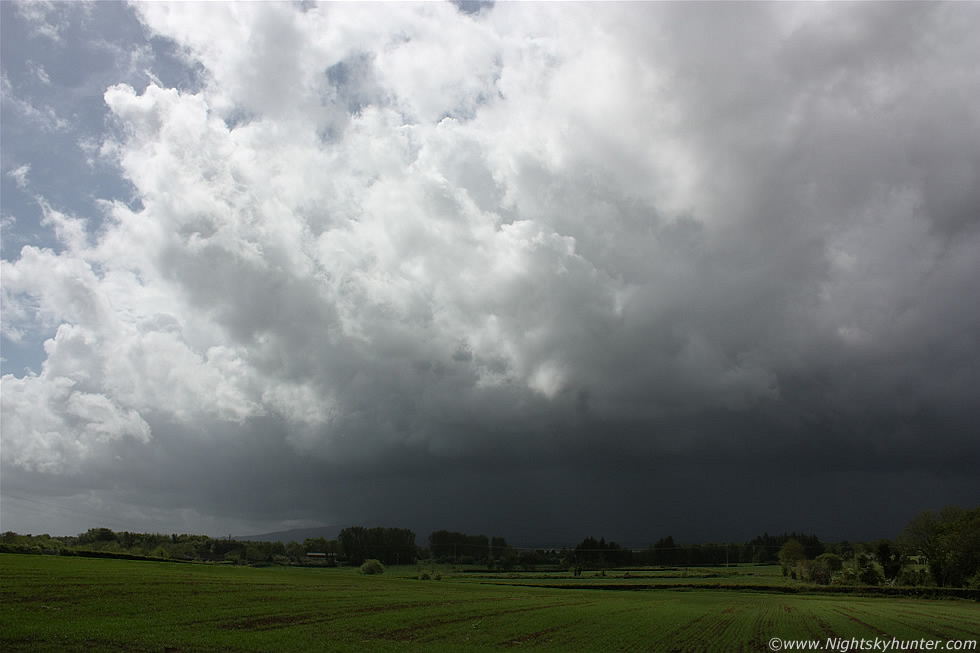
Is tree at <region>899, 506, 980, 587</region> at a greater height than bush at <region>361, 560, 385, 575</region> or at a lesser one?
greater

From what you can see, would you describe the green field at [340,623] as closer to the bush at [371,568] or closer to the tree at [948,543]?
the tree at [948,543]

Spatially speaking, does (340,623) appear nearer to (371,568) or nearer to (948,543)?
(371,568)

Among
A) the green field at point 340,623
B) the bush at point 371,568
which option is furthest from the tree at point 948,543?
the bush at point 371,568

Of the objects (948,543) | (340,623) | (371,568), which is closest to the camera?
(340,623)

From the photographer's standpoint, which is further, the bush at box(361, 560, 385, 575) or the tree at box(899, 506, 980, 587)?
the bush at box(361, 560, 385, 575)

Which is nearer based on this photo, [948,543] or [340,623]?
[340,623]

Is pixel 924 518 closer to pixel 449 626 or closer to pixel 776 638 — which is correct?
pixel 776 638

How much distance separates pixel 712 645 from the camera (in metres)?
42.1

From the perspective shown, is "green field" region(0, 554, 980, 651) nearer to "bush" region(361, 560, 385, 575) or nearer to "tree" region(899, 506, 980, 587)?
"tree" region(899, 506, 980, 587)

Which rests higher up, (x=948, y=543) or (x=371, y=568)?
(x=948, y=543)

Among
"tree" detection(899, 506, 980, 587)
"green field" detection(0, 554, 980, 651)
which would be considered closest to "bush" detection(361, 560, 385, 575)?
"green field" detection(0, 554, 980, 651)

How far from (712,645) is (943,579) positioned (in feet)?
449

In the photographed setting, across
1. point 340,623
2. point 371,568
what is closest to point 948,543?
point 371,568

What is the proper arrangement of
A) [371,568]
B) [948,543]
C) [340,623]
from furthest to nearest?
[371,568], [948,543], [340,623]
